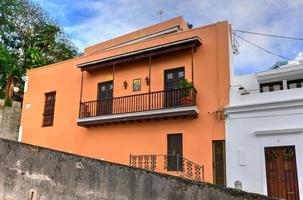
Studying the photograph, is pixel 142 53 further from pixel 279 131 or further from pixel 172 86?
pixel 279 131

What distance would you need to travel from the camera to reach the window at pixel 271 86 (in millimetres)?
12711

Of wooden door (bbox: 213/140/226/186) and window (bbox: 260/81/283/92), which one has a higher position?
window (bbox: 260/81/283/92)

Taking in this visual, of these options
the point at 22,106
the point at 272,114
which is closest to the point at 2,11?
the point at 22,106

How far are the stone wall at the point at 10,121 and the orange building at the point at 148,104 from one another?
2.57 ft

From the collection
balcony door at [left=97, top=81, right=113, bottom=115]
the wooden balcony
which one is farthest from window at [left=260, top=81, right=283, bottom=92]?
balcony door at [left=97, top=81, right=113, bottom=115]

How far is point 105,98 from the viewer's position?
15648mm

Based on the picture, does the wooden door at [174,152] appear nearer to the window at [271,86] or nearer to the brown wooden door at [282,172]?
the brown wooden door at [282,172]

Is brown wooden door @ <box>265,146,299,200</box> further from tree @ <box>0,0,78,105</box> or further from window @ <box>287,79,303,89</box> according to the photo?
tree @ <box>0,0,78,105</box>

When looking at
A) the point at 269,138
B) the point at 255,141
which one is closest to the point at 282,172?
the point at 269,138

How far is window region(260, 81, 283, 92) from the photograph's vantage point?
41.7ft

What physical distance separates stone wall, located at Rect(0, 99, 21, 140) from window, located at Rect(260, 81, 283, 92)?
1275 centimetres

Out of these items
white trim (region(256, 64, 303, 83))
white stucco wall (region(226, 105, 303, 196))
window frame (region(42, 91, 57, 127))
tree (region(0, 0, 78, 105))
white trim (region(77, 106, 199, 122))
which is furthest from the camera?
tree (region(0, 0, 78, 105))

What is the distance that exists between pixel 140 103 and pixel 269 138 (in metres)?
5.32

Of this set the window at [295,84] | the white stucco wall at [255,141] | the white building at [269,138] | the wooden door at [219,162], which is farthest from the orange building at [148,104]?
the window at [295,84]
